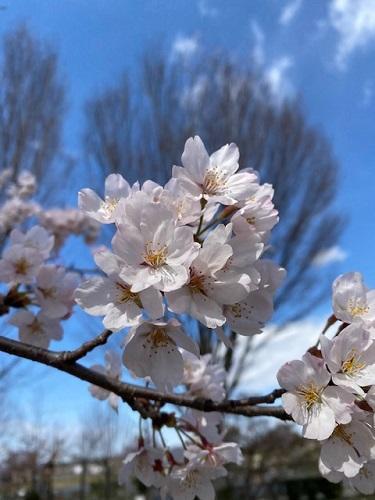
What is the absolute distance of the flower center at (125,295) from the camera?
67cm

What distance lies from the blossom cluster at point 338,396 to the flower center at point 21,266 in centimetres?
61

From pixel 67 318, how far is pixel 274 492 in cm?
1276

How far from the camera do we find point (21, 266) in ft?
3.66

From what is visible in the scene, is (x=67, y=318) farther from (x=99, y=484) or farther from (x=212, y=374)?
(x=99, y=484)

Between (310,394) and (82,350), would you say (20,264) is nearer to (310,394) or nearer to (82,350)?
(82,350)

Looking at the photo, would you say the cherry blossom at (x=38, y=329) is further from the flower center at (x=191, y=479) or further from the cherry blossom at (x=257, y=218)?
the cherry blossom at (x=257, y=218)

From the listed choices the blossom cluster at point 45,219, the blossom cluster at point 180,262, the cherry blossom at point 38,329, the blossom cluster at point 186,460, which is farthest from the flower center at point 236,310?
the blossom cluster at point 45,219

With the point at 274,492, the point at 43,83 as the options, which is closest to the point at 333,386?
the point at 43,83

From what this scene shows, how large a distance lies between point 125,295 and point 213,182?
212 mm

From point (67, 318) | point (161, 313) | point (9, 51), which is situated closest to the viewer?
point (161, 313)

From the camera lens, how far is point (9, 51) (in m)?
5.87

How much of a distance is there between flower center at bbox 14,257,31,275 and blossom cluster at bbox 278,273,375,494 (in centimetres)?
61

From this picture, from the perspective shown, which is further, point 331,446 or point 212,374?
point 212,374

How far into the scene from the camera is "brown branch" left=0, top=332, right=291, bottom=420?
777 mm
